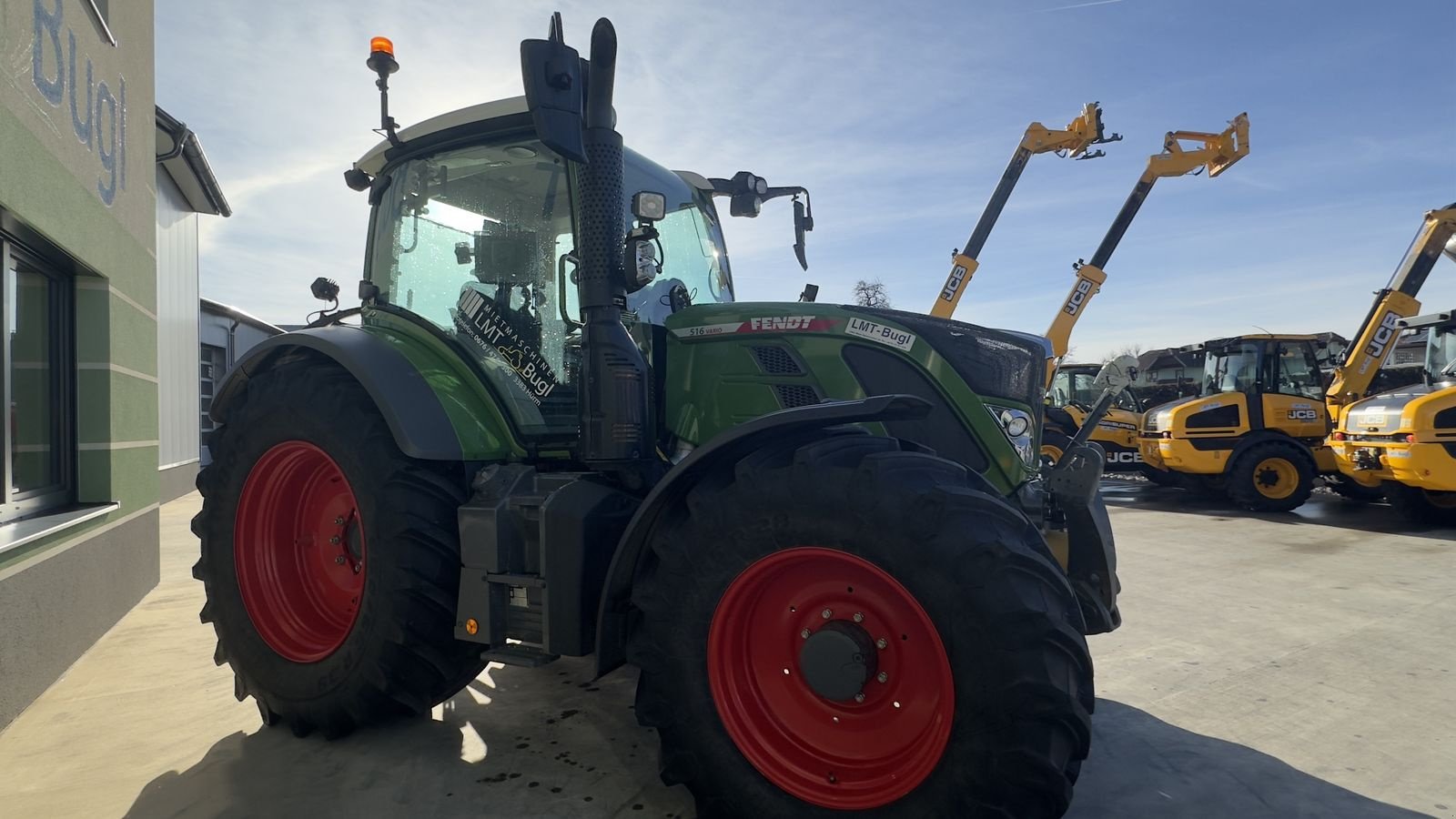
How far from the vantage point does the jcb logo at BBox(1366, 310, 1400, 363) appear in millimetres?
10383

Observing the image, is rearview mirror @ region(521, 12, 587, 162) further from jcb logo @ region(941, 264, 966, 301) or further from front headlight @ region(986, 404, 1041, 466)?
jcb logo @ region(941, 264, 966, 301)

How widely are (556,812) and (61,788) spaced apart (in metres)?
1.78

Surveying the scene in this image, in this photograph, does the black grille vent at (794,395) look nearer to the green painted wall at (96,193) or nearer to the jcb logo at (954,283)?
the green painted wall at (96,193)

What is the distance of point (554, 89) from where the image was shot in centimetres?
266

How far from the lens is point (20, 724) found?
11.2 ft

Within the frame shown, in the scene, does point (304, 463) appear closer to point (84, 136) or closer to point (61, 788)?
point (61, 788)

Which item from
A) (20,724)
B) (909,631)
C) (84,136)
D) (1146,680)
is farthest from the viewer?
(84,136)

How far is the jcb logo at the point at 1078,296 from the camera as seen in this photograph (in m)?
11.9

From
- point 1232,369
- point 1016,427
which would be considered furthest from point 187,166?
point 1232,369

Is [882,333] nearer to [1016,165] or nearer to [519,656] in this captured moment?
[519,656]

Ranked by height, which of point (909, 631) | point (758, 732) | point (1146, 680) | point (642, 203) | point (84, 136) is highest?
point (84, 136)

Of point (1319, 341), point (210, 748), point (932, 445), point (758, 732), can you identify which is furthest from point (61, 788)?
point (1319, 341)

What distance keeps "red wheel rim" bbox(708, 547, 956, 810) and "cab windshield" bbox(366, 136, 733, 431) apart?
1336mm

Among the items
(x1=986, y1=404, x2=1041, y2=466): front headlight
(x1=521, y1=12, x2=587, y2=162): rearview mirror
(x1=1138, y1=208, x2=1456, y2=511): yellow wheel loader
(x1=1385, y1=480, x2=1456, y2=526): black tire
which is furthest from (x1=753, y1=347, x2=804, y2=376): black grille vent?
(x1=1138, y1=208, x2=1456, y2=511): yellow wheel loader
